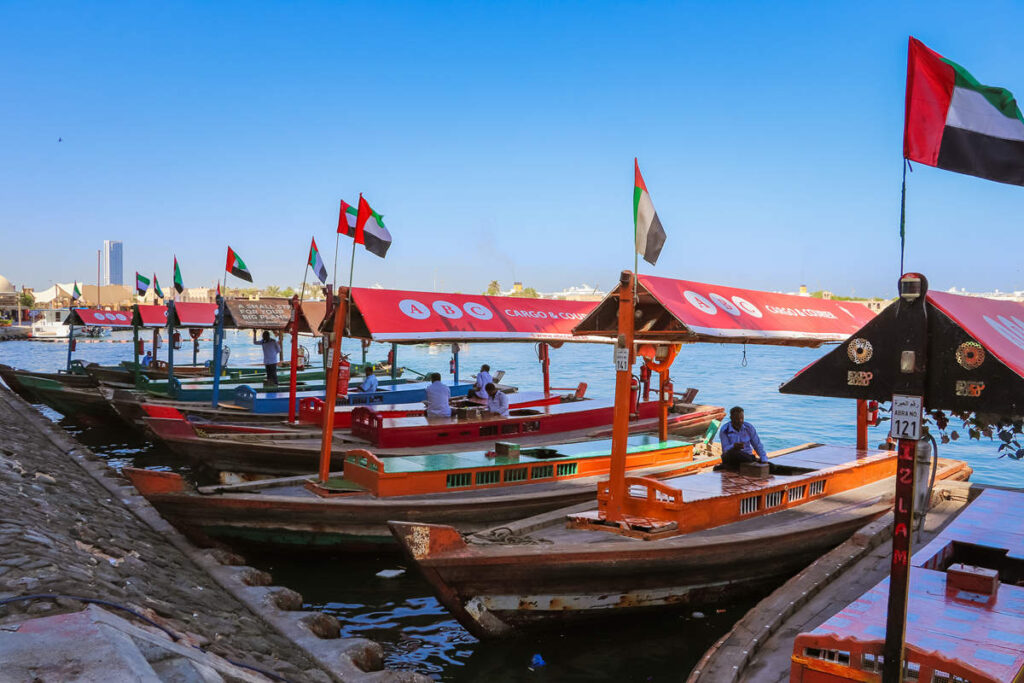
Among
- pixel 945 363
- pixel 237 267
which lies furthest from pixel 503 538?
pixel 237 267

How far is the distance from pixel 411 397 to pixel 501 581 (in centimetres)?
1361

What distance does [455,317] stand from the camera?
44.1 ft

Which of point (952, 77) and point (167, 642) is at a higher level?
point (952, 77)

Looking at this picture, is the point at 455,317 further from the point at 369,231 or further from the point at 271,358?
the point at 271,358

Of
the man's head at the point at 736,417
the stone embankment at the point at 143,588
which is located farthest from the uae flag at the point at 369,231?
the man's head at the point at 736,417

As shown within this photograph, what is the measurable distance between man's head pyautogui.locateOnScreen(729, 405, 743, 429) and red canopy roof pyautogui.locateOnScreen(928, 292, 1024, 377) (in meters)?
4.71

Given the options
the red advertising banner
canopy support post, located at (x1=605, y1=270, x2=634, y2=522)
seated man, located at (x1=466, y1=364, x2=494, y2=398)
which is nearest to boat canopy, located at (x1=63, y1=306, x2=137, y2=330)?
seated man, located at (x1=466, y1=364, x2=494, y2=398)

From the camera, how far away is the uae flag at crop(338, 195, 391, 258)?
1198 cm

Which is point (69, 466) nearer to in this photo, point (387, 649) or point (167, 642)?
point (387, 649)

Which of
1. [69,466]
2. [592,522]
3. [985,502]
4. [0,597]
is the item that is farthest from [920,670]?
[69,466]

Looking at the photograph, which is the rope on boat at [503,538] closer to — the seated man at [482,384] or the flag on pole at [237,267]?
the seated man at [482,384]

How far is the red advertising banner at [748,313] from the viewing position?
10039 millimetres

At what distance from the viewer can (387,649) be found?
8539 mm

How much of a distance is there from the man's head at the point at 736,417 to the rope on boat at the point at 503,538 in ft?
12.6
